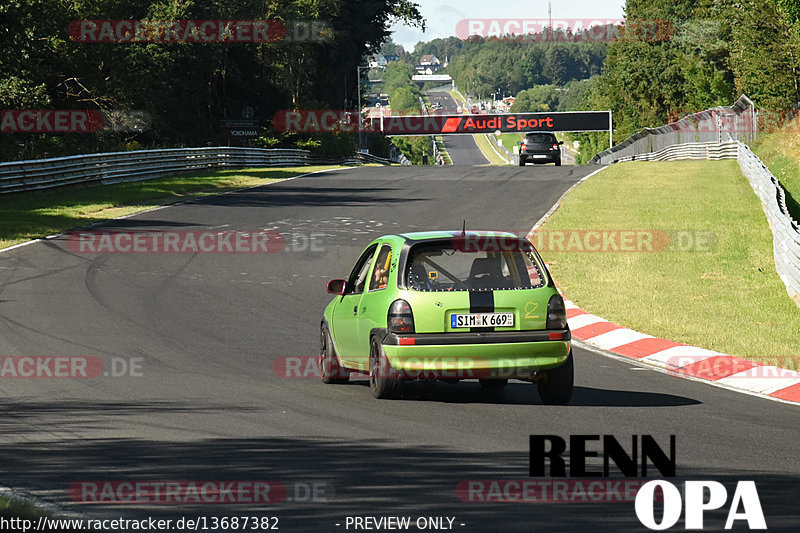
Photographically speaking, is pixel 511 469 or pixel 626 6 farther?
pixel 626 6

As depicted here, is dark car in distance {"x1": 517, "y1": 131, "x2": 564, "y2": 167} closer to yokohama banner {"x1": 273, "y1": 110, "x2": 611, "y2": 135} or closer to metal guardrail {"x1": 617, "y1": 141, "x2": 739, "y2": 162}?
metal guardrail {"x1": 617, "y1": 141, "x2": 739, "y2": 162}

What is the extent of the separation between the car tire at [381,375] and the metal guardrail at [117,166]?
75.6ft

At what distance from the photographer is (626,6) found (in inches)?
5017

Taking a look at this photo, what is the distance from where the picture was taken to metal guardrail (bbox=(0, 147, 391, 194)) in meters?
31.8

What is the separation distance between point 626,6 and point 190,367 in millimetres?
122531

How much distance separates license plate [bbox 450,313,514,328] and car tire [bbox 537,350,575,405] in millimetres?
620

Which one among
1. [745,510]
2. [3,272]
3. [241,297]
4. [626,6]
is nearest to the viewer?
[745,510]

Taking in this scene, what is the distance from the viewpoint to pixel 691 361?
12.3 m

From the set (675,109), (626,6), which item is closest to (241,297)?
(675,109)

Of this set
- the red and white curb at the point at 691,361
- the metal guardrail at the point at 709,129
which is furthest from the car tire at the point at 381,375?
the metal guardrail at the point at 709,129

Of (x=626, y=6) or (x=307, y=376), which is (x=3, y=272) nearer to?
(x=307, y=376)
